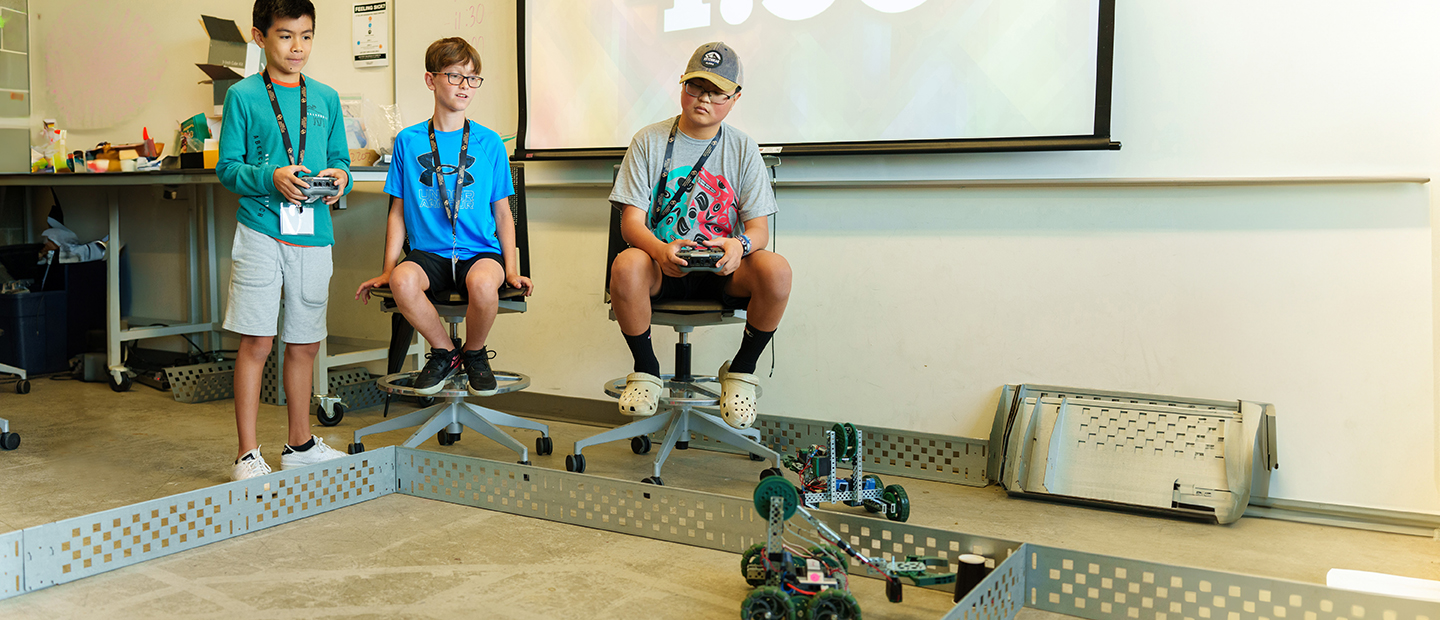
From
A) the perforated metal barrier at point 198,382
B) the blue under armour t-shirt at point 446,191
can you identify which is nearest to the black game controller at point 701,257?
the blue under armour t-shirt at point 446,191

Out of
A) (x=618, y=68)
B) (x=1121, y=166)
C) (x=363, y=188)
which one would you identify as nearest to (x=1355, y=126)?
(x=1121, y=166)

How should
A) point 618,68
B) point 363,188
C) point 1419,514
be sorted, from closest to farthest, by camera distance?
point 1419,514 < point 618,68 < point 363,188

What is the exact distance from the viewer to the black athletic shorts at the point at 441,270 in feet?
7.76

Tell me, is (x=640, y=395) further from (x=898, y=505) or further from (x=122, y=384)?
(x=122, y=384)

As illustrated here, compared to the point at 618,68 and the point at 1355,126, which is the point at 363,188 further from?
the point at 1355,126

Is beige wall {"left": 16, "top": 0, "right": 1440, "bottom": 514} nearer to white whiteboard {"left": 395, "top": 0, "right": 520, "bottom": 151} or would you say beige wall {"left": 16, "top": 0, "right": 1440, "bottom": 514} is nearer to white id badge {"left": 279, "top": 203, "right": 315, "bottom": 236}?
white whiteboard {"left": 395, "top": 0, "right": 520, "bottom": 151}

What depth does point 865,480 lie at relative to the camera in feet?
6.82

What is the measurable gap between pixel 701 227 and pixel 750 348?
0.34 metres

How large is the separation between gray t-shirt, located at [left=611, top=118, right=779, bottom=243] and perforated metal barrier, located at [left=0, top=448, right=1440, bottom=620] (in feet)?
→ 2.34

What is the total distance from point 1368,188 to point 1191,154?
1.20ft

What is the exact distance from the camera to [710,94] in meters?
2.26

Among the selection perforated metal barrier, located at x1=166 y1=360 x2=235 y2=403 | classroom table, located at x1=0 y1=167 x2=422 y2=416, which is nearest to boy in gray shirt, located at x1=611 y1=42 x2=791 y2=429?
classroom table, located at x1=0 y1=167 x2=422 y2=416

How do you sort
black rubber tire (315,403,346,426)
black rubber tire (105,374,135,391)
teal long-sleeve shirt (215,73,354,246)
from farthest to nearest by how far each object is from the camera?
black rubber tire (105,374,135,391), black rubber tire (315,403,346,426), teal long-sleeve shirt (215,73,354,246)

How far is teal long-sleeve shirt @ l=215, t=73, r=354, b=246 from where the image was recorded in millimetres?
2107
